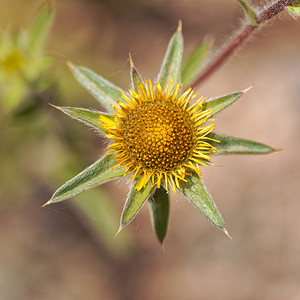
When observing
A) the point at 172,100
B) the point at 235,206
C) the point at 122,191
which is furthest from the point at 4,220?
the point at 172,100

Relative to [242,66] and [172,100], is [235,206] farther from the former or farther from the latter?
[172,100]

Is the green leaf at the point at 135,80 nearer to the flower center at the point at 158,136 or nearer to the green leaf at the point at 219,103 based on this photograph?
the flower center at the point at 158,136

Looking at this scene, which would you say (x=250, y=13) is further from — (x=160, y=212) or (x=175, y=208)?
(x=175, y=208)

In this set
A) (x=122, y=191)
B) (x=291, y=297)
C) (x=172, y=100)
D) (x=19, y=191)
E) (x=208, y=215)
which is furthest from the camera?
(x=122, y=191)

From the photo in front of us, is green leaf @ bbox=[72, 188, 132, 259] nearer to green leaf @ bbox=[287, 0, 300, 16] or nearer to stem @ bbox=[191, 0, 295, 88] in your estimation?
stem @ bbox=[191, 0, 295, 88]

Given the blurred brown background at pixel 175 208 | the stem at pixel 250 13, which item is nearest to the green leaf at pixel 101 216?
the blurred brown background at pixel 175 208
